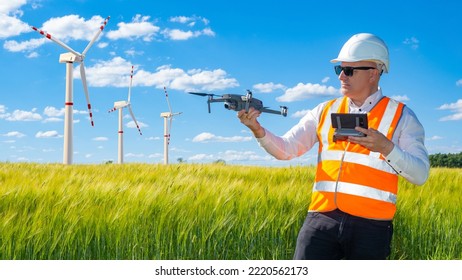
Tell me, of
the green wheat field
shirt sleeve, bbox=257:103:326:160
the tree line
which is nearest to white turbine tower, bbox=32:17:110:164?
the green wheat field

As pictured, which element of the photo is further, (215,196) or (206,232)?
(215,196)

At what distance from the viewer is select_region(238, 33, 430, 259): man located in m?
4.33

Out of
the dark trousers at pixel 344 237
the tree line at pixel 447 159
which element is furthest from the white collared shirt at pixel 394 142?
the tree line at pixel 447 159

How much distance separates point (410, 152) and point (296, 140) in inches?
39.9

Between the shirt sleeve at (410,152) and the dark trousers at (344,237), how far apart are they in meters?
0.49

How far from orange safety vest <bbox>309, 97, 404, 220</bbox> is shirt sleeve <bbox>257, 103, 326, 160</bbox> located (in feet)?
1.09

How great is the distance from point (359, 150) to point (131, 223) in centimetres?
252

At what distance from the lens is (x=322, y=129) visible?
4.62 meters

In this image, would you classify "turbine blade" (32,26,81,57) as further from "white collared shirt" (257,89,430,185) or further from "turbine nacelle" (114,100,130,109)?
"white collared shirt" (257,89,430,185)

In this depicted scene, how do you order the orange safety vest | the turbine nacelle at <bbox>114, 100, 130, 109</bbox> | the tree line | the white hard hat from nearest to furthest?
the orange safety vest → the white hard hat → the turbine nacelle at <bbox>114, 100, 130, 109</bbox> → the tree line

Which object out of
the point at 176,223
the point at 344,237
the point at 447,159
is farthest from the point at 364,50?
the point at 447,159

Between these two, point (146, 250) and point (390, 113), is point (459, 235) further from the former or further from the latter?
point (146, 250)

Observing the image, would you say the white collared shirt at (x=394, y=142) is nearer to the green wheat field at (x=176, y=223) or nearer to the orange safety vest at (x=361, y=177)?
the orange safety vest at (x=361, y=177)

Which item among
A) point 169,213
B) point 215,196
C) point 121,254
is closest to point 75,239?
point 121,254
